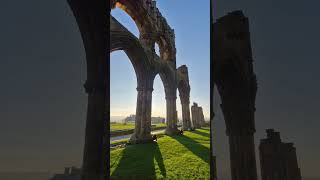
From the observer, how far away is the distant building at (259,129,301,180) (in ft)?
52.3

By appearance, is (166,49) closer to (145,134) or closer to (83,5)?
(145,134)

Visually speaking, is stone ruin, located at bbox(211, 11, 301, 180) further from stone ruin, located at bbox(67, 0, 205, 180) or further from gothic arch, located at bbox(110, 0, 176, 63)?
gothic arch, located at bbox(110, 0, 176, 63)

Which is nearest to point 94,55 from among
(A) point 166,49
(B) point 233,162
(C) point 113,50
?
(B) point 233,162

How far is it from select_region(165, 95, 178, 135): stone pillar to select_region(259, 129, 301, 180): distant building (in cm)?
569

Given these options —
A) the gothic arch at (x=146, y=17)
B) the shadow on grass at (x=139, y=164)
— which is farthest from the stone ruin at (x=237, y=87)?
the gothic arch at (x=146, y=17)

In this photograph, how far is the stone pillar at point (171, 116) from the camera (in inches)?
617

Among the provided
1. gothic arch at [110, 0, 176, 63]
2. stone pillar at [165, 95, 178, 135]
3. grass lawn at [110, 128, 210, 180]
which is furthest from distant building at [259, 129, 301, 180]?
gothic arch at [110, 0, 176, 63]

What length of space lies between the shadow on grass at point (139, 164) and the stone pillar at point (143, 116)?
1.28 m

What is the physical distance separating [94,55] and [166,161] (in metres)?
5.01

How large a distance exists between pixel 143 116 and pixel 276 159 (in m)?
10.2

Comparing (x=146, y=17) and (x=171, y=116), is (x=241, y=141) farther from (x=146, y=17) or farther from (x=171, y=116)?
(x=171, y=116)

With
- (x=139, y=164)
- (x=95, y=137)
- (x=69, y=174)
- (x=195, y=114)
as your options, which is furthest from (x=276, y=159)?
(x=69, y=174)

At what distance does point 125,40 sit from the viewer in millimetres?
9984

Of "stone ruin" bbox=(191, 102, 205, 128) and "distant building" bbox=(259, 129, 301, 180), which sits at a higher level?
"stone ruin" bbox=(191, 102, 205, 128)
